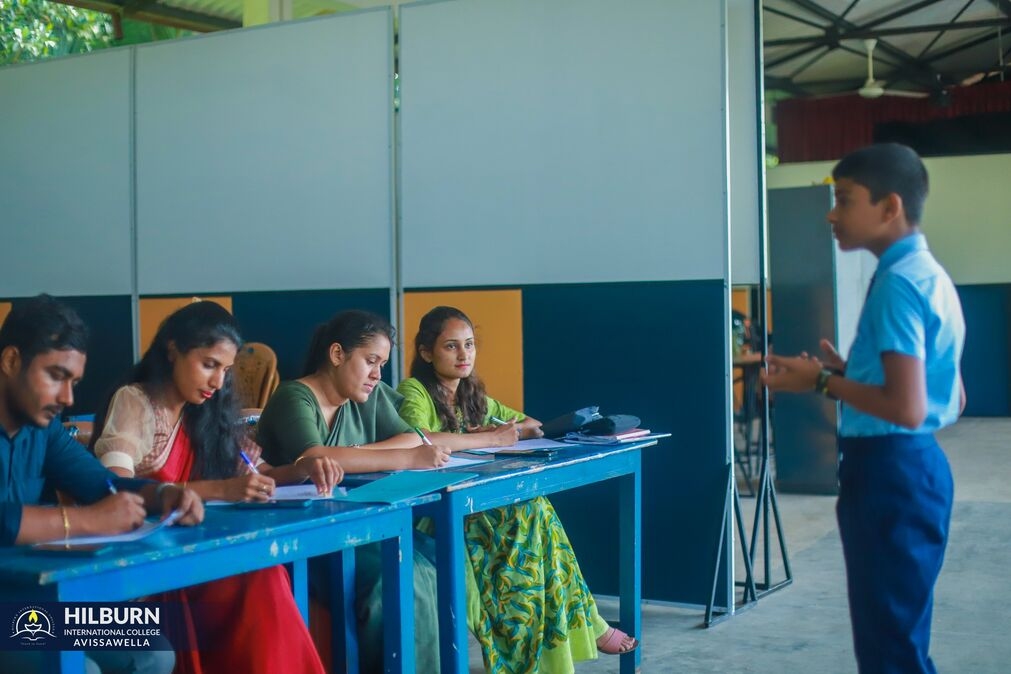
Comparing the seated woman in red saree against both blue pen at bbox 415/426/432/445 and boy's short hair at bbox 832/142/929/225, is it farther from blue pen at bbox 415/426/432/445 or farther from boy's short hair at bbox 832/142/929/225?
boy's short hair at bbox 832/142/929/225

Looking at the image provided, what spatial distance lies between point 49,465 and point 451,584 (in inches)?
38.0

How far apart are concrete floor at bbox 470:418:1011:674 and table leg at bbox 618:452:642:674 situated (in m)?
0.13

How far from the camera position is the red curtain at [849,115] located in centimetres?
1372

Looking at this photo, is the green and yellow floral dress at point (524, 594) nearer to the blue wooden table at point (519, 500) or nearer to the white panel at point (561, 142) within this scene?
the blue wooden table at point (519, 500)

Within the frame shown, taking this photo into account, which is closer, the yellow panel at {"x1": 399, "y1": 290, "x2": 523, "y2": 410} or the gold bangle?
the gold bangle

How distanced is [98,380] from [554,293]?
8.19 ft

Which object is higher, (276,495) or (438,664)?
(276,495)

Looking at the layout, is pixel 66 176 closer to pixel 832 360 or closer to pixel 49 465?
pixel 49 465

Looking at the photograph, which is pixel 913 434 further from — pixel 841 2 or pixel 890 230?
pixel 841 2

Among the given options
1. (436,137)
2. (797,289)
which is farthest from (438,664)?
(797,289)

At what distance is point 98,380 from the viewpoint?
5660 millimetres

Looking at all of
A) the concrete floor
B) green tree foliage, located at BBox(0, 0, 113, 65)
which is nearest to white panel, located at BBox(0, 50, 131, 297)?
→ the concrete floor

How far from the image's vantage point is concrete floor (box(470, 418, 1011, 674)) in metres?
3.69

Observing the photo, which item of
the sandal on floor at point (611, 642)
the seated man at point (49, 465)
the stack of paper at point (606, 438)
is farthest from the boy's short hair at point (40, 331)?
the sandal on floor at point (611, 642)
